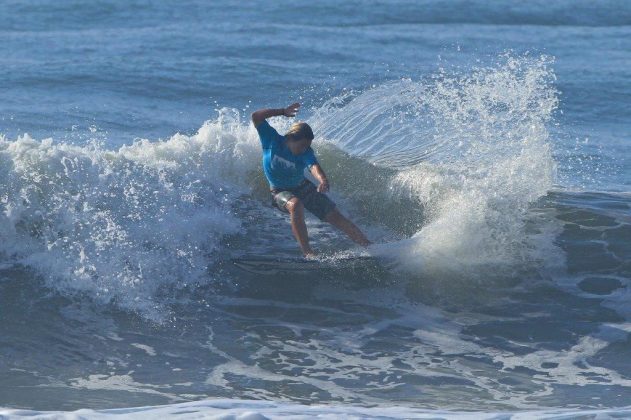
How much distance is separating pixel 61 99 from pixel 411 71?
6750 mm

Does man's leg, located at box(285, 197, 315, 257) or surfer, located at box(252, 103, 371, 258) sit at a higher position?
surfer, located at box(252, 103, 371, 258)

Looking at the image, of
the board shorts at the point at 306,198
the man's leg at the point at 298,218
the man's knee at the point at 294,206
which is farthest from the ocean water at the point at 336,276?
the man's knee at the point at 294,206

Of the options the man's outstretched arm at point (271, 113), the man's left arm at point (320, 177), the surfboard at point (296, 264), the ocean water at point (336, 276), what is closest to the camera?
the ocean water at point (336, 276)

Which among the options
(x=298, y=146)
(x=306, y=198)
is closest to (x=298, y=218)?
(x=306, y=198)

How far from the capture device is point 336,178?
1163 cm

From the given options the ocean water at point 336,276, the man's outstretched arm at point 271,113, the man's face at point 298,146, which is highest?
the man's outstretched arm at point 271,113

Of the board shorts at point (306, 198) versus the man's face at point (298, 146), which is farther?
the board shorts at point (306, 198)

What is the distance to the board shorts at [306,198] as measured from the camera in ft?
31.4

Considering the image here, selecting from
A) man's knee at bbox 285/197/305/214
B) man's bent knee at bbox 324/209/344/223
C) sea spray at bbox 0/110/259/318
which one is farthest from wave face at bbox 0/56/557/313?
man's knee at bbox 285/197/305/214

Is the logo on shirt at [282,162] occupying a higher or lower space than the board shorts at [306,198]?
higher

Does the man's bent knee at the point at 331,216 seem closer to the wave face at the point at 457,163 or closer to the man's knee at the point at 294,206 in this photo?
the man's knee at the point at 294,206

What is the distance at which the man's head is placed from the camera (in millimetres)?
9398

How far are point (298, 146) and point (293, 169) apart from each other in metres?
0.26

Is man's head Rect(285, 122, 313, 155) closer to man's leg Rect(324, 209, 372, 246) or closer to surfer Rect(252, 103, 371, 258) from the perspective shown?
surfer Rect(252, 103, 371, 258)
